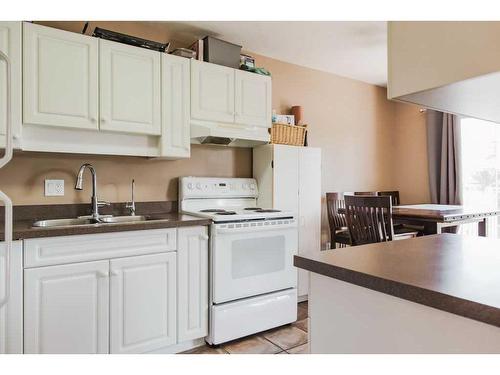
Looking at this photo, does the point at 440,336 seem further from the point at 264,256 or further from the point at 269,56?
the point at 269,56

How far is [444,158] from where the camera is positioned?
163 inches

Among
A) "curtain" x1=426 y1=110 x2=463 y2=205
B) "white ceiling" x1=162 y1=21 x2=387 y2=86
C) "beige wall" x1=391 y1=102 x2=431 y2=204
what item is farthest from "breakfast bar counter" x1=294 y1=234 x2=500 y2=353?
"beige wall" x1=391 y1=102 x2=431 y2=204

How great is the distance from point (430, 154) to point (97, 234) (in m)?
3.89

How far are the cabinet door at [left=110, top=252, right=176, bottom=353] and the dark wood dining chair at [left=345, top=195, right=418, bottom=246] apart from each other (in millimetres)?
1459

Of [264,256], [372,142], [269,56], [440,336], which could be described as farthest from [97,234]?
[372,142]

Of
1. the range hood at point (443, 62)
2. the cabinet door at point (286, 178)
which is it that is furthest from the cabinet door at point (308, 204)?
the range hood at point (443, 62)

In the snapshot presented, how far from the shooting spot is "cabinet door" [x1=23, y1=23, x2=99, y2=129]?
6.58 feet

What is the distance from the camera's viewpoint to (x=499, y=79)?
0.77 meters

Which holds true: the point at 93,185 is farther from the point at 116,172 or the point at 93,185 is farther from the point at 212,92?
the point at 212,92

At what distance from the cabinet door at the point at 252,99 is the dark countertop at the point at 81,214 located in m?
0.92

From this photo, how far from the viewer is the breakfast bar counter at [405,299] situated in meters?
0.72

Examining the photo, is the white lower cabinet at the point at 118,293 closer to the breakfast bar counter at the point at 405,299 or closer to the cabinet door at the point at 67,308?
the cabinet door at the point at 67,308

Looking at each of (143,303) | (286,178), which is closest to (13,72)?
(143,303)

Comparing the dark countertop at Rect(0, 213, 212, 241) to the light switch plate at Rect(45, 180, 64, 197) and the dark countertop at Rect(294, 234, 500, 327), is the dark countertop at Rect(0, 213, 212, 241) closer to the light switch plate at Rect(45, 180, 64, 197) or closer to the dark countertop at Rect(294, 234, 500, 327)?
the light switch plate at Rect(45, 180, 64, 197)
